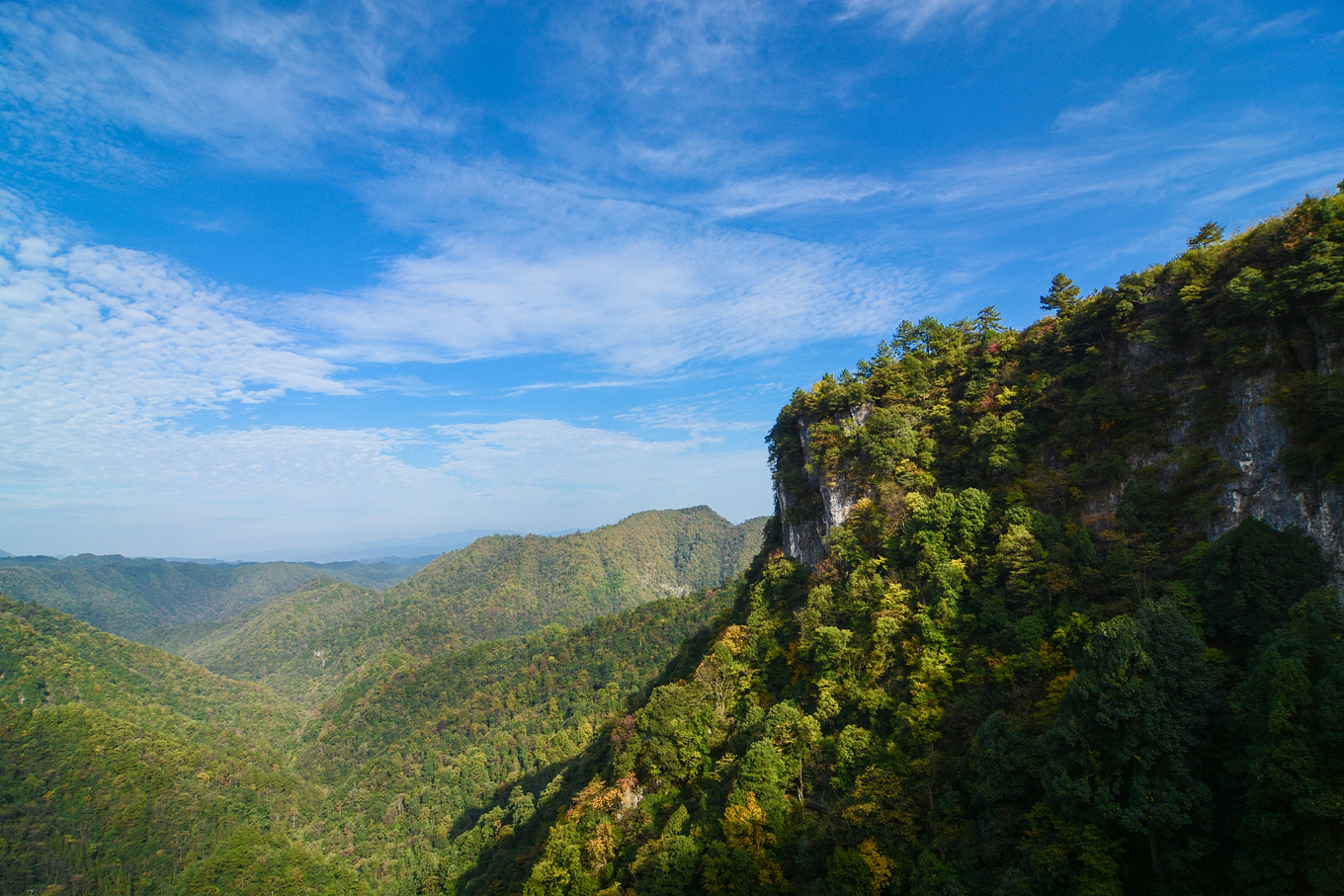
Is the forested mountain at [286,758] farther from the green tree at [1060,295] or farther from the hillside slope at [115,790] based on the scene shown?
the green tree at [1060,295]

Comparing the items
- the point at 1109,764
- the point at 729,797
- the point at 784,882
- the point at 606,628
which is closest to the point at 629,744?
the point at 729,797

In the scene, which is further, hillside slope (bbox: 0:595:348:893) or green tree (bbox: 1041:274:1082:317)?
hillside slope (bbox: 0:595:348:893)

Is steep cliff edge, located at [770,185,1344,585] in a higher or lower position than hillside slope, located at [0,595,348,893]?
higher

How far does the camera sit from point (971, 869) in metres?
19.2

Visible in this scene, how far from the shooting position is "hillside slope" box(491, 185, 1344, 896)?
53.0 feet

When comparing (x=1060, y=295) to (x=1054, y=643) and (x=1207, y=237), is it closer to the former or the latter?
(x=1207, y=237)

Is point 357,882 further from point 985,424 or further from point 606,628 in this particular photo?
point 985,424

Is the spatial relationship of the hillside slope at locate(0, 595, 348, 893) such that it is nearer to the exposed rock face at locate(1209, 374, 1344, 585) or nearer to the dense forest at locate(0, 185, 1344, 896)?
the dense forest at locate(0, 185, 1344, 896)

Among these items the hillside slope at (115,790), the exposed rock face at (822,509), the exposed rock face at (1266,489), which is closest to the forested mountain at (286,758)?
the hillside slope at (115,790)

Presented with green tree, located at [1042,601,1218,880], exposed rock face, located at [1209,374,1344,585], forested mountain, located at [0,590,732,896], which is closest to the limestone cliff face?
exposed rock face, located at [1209,374,1344,585]

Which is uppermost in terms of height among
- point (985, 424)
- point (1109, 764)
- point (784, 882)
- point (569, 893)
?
point (985, 424)

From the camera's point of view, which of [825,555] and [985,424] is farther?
[825,555]

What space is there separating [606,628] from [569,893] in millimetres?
95506

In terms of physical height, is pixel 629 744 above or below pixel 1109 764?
below
